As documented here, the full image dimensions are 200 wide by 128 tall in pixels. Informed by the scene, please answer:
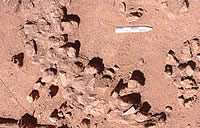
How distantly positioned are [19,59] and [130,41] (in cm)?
138

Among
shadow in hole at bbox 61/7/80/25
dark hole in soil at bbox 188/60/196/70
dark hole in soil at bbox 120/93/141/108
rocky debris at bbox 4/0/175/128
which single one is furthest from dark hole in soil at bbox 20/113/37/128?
dark hole in soil at bbox 188/60/196/70

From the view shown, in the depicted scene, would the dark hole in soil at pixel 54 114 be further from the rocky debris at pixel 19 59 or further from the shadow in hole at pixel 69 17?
the shadow in hole at pixel 69 17

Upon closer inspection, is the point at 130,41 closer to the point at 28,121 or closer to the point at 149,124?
the point at 149,124

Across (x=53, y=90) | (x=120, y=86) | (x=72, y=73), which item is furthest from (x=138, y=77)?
(x=53, y=90)

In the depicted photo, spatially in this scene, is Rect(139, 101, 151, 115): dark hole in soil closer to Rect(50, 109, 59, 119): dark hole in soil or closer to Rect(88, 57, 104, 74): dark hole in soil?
Rect(88, 57, 104, 74): dark hole in soil

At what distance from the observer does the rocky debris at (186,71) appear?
3854mm

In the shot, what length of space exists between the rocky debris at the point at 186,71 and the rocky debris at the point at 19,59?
5.82ft

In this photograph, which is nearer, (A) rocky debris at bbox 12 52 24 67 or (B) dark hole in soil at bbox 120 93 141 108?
(B) dark hole in soil at bbox 120 93 141 108

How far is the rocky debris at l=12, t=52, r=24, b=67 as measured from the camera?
13.1 ft

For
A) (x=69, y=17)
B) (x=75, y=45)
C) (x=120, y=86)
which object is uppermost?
(x=69, y=17)

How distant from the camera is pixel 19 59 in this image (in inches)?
157

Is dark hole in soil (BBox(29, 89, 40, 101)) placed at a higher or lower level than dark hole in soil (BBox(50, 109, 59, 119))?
higher

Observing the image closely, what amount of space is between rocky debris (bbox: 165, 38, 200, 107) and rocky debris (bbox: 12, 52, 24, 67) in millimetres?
1773

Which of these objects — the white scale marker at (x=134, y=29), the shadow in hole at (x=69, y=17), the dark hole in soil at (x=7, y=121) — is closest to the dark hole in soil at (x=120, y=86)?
the white scale marker at (x=134, y=29)
